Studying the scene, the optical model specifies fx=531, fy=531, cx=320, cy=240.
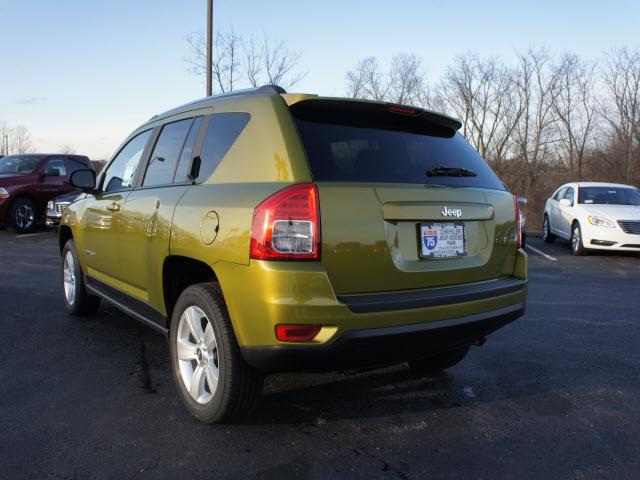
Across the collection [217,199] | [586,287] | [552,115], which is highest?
[552,115]

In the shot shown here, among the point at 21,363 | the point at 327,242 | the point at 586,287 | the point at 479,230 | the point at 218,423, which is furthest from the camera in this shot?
the point at 586,287

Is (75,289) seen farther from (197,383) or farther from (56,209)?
(56,209)

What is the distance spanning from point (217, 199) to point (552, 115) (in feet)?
120

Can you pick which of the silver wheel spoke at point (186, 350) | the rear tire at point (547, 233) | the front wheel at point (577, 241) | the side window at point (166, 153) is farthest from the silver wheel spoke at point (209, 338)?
the rear tire at point (547, 233)

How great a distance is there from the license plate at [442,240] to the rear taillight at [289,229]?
61 centimetres

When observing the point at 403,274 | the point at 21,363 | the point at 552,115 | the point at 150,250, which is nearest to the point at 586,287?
the point at 403,274

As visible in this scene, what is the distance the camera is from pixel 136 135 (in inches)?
166

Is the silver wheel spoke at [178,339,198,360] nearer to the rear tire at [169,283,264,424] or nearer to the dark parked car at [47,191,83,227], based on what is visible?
the rear tire at [169,283,264,424]

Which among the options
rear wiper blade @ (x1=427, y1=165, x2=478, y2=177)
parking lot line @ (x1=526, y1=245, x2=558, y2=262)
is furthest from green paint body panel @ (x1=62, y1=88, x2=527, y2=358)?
parking lot line @ (x1=526, y1=245, x2=558, y2=262)

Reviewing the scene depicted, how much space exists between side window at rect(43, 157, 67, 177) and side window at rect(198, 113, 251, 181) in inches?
448

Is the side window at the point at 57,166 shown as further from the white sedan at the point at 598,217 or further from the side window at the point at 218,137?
the white sedan at the point at 598,217

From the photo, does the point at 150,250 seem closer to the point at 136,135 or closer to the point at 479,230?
the point at 136,135

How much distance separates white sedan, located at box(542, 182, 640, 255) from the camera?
32.8ft

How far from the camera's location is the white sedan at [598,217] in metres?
9.99
